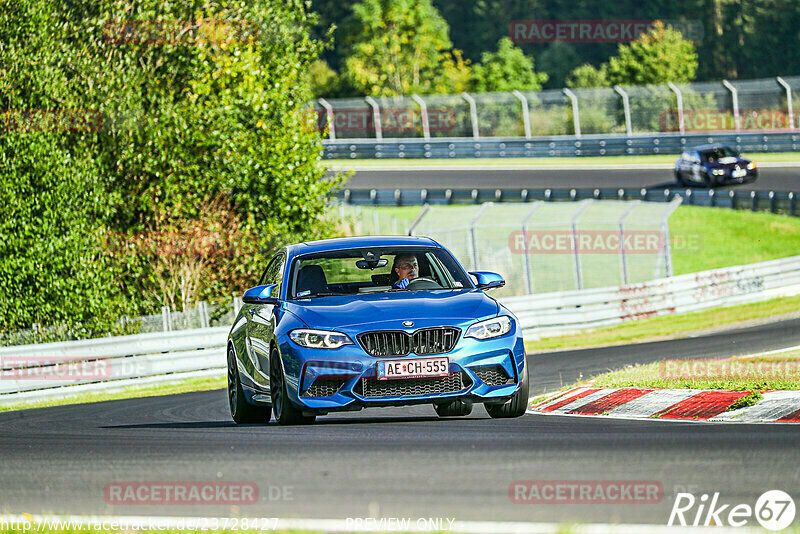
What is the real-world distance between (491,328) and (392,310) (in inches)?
30.1

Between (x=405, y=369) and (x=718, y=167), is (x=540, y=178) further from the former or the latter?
(x=405, y=369)

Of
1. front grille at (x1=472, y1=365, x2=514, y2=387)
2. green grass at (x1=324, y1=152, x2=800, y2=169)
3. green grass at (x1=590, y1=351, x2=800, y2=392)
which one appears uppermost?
front grille at (x1=472, y1=365, x2=514, y2=387)

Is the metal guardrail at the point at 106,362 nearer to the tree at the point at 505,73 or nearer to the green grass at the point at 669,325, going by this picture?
the green grass at the point at 669,325

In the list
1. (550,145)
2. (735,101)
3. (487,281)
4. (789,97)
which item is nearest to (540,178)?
(550,145)

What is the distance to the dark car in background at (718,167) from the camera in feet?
139

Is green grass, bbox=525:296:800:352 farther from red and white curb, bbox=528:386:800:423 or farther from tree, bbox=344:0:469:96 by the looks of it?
tree, bbox=344:0:469:96

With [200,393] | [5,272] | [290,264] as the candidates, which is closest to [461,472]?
[290,264]

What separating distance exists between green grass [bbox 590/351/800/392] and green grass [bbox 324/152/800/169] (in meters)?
34.5

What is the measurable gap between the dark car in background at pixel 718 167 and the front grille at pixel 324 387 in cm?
3543

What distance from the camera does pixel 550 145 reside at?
53.6 m

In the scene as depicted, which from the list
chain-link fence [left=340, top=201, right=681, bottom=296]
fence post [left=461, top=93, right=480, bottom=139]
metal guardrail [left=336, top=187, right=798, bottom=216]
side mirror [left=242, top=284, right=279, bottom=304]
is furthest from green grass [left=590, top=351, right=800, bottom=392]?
fence post [left=461, top=93, right=480, bottom=139]

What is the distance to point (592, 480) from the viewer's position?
21.0 ft

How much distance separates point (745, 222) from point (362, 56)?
42.2 metres

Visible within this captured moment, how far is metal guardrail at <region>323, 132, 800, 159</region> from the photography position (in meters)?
49.3
